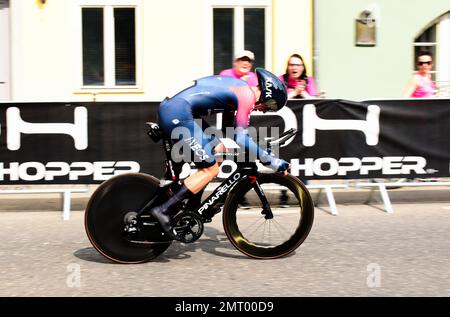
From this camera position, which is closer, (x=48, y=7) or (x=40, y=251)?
(x=40, y=251)

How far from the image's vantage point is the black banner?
827 centimetres

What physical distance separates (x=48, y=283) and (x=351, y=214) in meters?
4.33

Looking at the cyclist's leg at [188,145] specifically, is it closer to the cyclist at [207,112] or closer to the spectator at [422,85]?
the cyclist at [207,112]

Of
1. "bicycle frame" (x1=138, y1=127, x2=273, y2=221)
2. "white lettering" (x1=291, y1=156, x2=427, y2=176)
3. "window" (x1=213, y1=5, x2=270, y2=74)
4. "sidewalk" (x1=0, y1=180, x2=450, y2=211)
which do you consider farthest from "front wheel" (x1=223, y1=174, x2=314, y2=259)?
"window" (x1=213, y1=5, x2=270, y2=74)

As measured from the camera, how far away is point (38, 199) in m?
→ 8.86

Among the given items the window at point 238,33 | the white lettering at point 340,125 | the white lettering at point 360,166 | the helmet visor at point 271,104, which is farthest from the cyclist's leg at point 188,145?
the window at point 238,33

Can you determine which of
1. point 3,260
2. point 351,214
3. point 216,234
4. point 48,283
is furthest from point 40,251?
point 351,214

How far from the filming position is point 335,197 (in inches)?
362

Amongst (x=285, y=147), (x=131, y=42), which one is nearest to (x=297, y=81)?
(x=285, y=147)

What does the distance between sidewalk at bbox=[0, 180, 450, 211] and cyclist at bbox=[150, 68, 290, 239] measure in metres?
3.37

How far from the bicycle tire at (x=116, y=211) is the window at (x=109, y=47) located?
7027 millimetres

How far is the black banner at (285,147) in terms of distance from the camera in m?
8.27

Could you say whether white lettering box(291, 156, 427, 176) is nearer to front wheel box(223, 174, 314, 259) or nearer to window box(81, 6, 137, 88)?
front wheel box(223, 174, 314, 259)

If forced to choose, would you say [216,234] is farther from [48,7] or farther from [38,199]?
[48,7]
